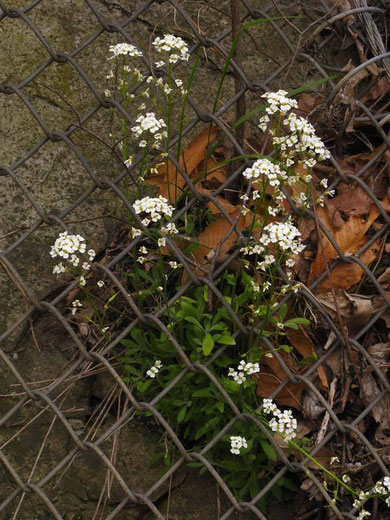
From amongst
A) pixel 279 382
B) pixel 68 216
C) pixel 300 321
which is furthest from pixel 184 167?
pixel 279 382

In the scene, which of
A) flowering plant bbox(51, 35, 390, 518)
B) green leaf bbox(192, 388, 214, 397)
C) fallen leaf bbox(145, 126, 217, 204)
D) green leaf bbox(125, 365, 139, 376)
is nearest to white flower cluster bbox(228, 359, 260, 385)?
flowering plant bbox(51, 35, 390, 518)

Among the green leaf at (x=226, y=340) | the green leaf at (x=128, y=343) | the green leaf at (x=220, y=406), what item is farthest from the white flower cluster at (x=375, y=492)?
the green leaf at (x=128, y=343)

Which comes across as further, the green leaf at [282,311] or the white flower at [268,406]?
the green leaf at [282,311]

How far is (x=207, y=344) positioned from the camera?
2.31 metres

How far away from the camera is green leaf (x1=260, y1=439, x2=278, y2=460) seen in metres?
2.27

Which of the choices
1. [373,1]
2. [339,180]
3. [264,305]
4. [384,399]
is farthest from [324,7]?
[384,399]

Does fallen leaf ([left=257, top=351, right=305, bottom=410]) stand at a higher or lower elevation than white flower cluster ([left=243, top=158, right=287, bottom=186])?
lower

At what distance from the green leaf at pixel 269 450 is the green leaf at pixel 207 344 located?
0.29m

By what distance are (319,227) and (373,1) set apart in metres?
0.94

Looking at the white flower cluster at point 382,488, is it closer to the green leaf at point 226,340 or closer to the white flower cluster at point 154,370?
the green leaf at point 226,340

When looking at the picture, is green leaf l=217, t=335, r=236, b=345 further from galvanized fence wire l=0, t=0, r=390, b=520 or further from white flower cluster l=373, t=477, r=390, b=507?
white flower cluster l=373, t=477, r=390, b=507

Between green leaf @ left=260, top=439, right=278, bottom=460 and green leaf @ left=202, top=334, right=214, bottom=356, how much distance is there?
29cm

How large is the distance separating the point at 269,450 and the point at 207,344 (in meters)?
0.34

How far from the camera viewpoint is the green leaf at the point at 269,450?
7.45 feet
